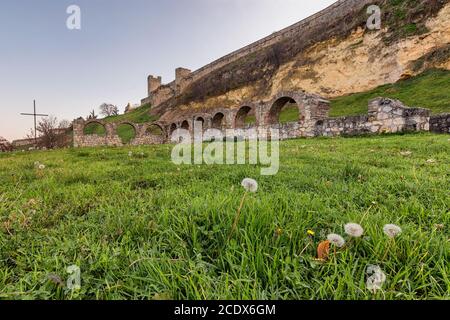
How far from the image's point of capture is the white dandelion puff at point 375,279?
3.48 ft


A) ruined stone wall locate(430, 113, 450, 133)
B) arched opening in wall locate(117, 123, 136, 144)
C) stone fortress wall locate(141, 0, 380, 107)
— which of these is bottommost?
ruined stone wall locate(430, 113, 450, 133)

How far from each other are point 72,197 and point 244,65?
41.1 meters

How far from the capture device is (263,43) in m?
42.5

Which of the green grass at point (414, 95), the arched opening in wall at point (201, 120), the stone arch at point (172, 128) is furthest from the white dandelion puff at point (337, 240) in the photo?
the stone arch at point (172, 128)

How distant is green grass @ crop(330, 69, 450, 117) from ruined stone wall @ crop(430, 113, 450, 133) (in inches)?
210

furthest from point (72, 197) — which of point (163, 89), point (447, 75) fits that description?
point (163, 89)

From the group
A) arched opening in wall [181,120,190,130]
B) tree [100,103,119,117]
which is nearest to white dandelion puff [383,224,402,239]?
arched opening in wall [181,120,190,130]

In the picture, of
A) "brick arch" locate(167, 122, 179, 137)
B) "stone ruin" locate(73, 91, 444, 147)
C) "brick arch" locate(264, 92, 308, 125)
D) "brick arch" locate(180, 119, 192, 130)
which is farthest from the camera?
"brick arch" locate(167, 122, 179, 137)

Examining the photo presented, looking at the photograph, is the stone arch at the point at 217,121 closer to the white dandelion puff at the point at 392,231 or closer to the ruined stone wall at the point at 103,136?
the ruined stone wall at the point at 103,136

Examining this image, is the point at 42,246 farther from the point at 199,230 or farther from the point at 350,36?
the point at 350,36

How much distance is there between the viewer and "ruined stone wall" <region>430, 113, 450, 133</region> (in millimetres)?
9921

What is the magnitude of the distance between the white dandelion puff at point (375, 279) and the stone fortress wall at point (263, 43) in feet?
117

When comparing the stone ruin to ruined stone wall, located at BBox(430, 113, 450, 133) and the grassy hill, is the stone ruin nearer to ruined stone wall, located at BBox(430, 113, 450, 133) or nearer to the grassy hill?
ruined stone wall, located at BBox(430, 113, 450, 133)

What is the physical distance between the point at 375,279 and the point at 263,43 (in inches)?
1801
